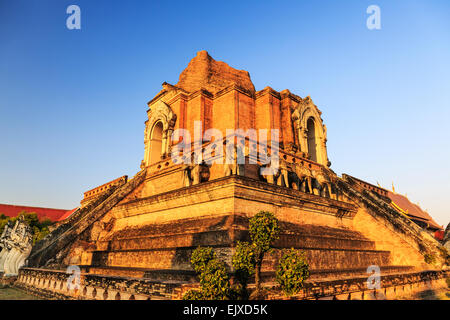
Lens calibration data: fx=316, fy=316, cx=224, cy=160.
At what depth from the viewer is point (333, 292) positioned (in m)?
7.95

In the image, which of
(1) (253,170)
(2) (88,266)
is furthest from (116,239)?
(1) (253,170)

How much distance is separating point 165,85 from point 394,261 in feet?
51.7

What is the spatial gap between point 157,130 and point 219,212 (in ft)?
37.6

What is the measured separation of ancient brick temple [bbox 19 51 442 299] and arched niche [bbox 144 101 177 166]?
0.21 ft

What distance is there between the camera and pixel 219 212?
1033 cm

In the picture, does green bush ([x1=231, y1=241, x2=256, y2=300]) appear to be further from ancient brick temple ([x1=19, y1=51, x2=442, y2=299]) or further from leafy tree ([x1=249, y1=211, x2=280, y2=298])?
ancient brick temple ([x1=19, y1=51, x2=442, y2=299])

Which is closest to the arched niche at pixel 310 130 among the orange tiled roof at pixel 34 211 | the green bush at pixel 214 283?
the green bush at pixel 214 283

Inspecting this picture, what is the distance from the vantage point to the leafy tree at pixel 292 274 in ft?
19.3

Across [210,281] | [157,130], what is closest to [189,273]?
[210,281]

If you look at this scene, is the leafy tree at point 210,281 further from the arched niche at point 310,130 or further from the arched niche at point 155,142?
the arched niche at point 155,142

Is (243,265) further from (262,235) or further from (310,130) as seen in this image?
(310,130)

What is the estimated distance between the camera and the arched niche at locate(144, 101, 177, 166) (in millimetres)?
18188

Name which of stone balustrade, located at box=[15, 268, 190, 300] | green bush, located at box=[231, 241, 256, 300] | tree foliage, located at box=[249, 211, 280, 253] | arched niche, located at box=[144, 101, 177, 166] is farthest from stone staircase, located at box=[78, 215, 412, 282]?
arched niche, located at box=[144, 101, 177, 166]
